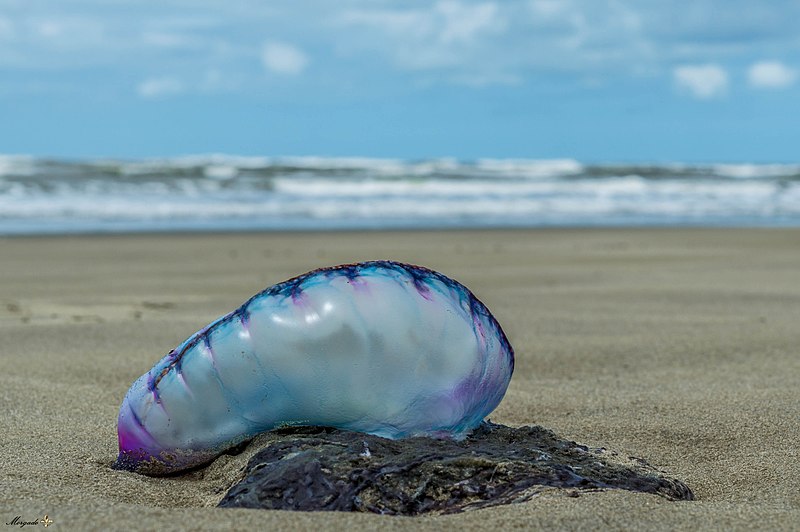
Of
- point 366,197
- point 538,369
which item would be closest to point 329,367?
point 538,369

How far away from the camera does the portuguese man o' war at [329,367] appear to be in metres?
2.31

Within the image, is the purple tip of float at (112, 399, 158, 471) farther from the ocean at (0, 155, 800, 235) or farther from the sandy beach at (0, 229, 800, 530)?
the ocean at (0, 155, 800, 235)

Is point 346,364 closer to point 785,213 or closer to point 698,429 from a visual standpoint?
point 698,429

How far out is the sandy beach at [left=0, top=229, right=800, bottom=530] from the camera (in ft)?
6.90

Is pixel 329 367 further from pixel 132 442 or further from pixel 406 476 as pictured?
pixel 132 442

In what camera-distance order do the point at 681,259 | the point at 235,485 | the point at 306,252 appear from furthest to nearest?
the point at 306,252, the point at 681,259, the point at 235,485

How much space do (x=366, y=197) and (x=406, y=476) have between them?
19215 mm

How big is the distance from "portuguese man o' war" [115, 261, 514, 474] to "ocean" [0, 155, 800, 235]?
11269 millimetres

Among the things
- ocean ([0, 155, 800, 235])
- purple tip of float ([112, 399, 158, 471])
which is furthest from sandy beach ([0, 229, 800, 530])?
ocean ([0, 155, 800, 235])

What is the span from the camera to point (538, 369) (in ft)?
13.9

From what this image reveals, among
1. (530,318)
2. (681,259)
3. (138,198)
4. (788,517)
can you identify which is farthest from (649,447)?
(138,198)

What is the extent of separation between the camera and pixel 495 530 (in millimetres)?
1981

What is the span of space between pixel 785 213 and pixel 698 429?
16887mm

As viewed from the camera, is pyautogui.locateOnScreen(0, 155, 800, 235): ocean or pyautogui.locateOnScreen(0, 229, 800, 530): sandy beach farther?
pyautogui.locateOnScreen(0, 155, 800, 235): ocean
